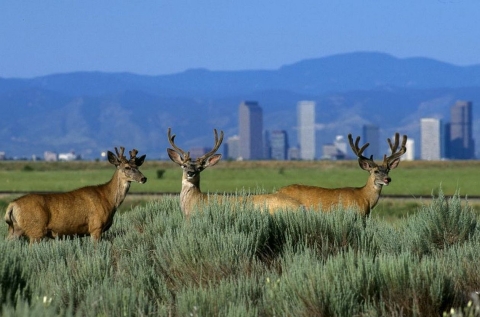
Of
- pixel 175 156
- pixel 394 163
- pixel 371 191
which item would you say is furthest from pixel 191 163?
pixel 394 163

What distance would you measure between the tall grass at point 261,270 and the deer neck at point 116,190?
1.73 meters

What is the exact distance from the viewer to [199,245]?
11000 mm

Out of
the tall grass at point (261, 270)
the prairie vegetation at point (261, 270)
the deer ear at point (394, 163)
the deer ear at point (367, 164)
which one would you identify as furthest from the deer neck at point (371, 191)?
the tall grass at point (261, 270)

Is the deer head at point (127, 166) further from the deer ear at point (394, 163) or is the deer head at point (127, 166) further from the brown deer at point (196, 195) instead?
the deer ear at point (394, 163)

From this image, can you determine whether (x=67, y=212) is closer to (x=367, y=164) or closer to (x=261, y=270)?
(x=261, y=270)

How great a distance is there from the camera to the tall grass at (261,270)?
896 cm

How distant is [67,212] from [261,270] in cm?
519

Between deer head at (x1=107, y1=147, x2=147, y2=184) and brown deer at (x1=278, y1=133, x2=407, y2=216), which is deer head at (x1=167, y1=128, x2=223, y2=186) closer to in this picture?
deer head at (x1=107, y1=147, x2=147, y2=184)

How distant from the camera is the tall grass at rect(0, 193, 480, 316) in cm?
896

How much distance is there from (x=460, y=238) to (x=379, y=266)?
11.1 ft

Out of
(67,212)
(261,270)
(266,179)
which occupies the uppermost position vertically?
(67,212)

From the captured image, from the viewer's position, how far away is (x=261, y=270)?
10734 millimetres

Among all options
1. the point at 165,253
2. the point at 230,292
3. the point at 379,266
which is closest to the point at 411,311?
the point at 379,266

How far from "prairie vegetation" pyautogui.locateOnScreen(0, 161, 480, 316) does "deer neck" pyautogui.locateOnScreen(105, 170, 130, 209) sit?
56.4 inches
